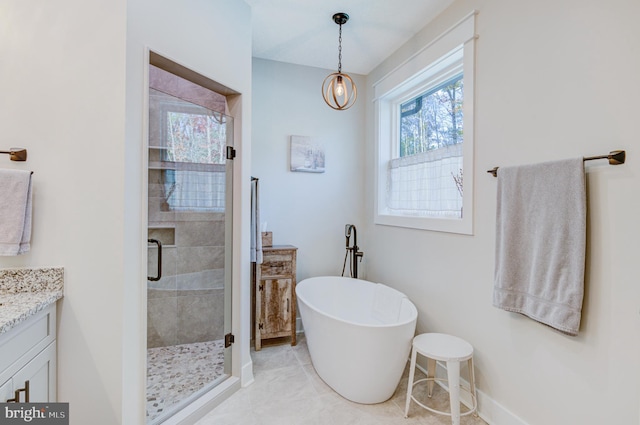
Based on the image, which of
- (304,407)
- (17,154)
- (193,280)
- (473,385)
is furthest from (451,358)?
(17,154)

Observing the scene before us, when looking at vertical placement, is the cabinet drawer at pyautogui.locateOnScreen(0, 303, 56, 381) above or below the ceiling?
below

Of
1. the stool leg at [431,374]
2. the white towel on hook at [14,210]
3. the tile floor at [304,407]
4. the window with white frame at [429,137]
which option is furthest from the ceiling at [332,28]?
the tile floor at [304,407]

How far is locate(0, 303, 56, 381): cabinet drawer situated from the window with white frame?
2.36 metres

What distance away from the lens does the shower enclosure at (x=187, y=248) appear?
6.29 ft

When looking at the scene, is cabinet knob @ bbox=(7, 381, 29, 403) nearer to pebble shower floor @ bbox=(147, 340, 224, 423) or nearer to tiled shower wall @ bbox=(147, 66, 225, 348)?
pebble shower floor @ bbox=(147, 340, 224, 423)

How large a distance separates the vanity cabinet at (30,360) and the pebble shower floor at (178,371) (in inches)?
19.5

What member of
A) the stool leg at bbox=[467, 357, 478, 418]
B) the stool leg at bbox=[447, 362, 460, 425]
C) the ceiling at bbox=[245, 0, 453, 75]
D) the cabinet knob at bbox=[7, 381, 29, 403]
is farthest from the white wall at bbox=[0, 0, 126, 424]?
the stool leg at bbox=[467, 357, 478, 418]

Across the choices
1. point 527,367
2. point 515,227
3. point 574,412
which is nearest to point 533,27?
point 515,227

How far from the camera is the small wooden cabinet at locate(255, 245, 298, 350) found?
9.11ft

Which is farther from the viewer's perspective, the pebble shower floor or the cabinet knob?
the pebble shower floor

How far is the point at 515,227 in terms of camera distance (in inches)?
65.5

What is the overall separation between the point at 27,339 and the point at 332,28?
2.77m

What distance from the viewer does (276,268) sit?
2.85m

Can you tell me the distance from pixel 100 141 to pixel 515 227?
2.19m
